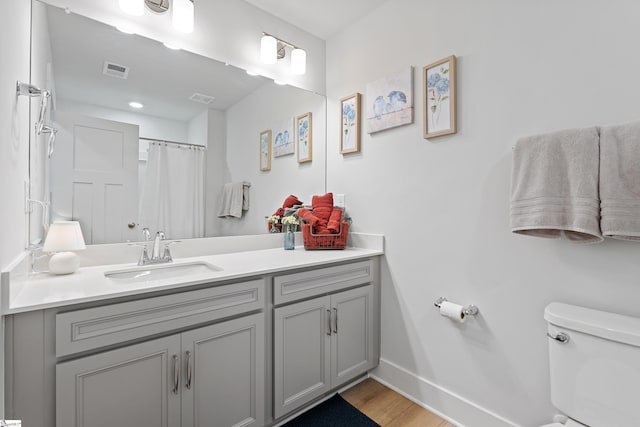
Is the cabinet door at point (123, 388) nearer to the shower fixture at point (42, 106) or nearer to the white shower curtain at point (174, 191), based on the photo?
the white shower curtain at point (174, 191)

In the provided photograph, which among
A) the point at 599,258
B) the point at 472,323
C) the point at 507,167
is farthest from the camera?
the point at 472,323

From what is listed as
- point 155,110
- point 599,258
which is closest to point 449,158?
point 599,258

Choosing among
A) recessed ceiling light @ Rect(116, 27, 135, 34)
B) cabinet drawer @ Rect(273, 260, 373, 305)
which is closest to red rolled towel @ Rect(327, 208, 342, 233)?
cabinet drawer @ Rect(273, 260, 373, 305)

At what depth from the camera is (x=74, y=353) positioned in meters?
0.98

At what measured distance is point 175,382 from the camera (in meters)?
1.16

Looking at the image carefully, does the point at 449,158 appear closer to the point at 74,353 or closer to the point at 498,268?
the point at 498,268

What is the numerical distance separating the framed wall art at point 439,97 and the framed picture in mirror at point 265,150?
1023 millimetres

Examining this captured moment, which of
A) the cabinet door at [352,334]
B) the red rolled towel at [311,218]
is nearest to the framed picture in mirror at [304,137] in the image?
the red rolled towel at [311,218]

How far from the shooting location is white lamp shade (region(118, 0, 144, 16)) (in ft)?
4.87

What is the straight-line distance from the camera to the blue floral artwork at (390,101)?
5.78 feet

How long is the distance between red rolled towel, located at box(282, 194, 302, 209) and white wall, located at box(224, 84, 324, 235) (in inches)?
1.2

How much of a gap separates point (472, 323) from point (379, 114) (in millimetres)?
1285

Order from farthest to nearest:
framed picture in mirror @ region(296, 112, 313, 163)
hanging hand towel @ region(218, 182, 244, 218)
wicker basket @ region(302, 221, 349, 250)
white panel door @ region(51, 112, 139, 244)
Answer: framed picture in mirror @ region(296, 112, 313, 163), wicker basket @ region(302, 221, 349, 250), hanging hand towel @ region(218, 182, 244, 218), white panel door @ region(51, 112, 139, 244)

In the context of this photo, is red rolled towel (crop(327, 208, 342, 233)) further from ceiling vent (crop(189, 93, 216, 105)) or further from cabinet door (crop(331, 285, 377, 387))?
ceiling vent (crop(189, 93, 216, 105))
